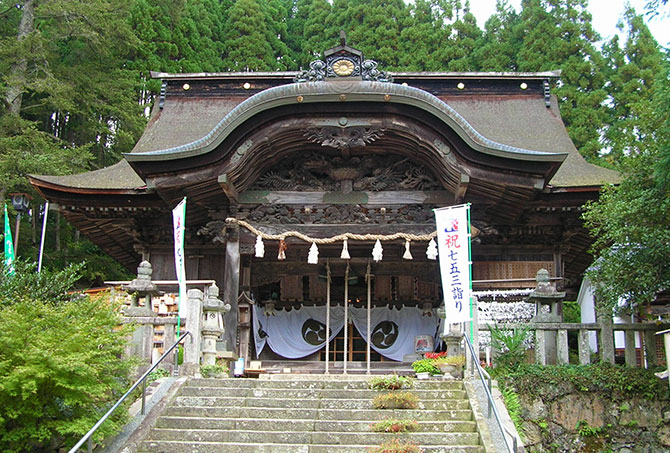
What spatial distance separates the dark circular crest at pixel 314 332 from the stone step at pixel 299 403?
20.7ft

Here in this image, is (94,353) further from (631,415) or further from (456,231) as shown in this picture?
(631,415)

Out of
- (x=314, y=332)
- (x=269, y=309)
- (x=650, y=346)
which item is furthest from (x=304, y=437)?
(x=269, y=309)

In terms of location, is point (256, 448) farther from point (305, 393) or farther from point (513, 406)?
point (513, 406)

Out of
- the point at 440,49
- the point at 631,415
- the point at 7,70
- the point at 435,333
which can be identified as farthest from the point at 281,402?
the point at 440,49

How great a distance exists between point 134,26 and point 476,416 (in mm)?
20867

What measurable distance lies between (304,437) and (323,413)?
23.5 inches

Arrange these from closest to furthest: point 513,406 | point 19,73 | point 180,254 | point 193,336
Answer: point 513,406
point 193,336
point 180,254
point 19,73

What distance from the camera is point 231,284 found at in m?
12.4

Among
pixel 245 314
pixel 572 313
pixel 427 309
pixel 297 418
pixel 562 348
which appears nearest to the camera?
pixel 297 418

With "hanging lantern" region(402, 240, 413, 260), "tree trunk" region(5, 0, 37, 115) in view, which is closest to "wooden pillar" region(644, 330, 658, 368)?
"hanging lantern" region(402, 240, 413, 260)

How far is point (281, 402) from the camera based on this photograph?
8625 mm

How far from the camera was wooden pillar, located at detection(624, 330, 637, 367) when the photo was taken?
957cm

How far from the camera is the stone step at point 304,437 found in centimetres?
762

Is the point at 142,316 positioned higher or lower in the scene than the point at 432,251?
lower
